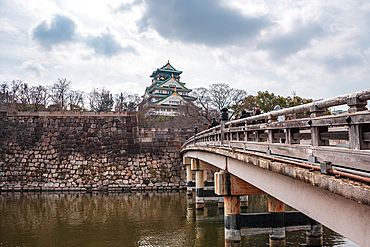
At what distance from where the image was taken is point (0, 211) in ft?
50.6

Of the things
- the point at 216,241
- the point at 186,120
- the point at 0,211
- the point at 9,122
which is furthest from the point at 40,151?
the point at 216,241

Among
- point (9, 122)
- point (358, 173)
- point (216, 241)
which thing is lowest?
point (216, 241)

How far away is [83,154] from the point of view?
24.6 m

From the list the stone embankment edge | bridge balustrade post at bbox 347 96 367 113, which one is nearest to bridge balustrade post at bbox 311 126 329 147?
bridge balustrade post at bbox 347 96 367 113

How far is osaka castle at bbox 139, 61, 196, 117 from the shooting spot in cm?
4809

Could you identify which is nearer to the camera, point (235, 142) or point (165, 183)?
point (235, 142)

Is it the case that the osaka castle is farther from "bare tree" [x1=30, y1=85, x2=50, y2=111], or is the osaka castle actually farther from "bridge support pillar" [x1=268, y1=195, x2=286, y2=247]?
"bridge support pillar" [x1=268, y1=195, x2=286, y2=247]

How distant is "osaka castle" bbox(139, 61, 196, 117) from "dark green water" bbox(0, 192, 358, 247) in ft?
85.0

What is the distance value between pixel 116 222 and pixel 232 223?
7.67 metres

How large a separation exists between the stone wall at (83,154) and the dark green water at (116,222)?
3170 millimetres

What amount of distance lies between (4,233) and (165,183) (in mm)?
13112

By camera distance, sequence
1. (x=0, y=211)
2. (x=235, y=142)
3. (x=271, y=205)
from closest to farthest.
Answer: (x=235, y=142) → (x=271, y=205) → (x=0, y=211)

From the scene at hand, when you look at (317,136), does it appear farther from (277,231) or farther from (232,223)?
(277,231)

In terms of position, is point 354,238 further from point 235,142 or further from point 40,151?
point 40,151
